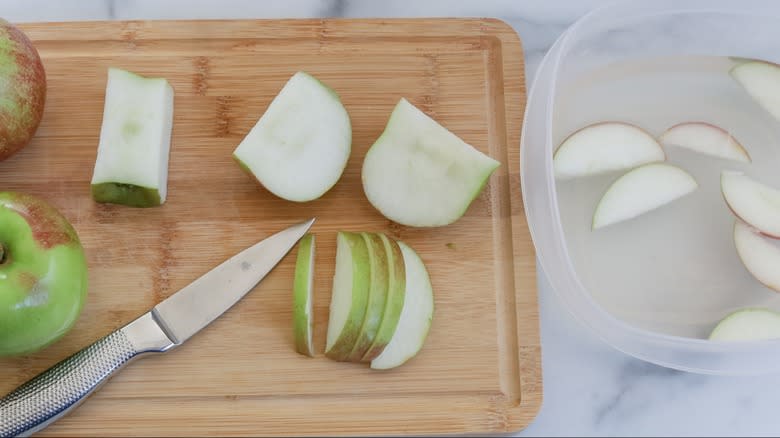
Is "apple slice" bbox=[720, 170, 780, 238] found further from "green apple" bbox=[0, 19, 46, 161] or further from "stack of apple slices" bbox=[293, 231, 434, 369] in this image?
"green apple" bbox=[0, 19, 46, 161]

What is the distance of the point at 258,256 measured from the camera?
1318 mm

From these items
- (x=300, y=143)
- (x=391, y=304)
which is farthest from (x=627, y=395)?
A: (x=300, y=143)

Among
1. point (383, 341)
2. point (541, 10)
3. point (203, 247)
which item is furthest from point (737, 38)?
point (203, 247)

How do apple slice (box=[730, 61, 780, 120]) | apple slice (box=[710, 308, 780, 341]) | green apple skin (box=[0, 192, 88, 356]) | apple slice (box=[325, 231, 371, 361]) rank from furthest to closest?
1. apple slice (box=[730, 61, 780, 120])
2. apple slice (box=[710, 308, 780, 341])
3. apple slice (box=[325, 231, 371, 361])
4. green apple skin (box=[0, 192, 88, 356])

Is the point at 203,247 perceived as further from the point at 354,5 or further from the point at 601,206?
the point at 601,206

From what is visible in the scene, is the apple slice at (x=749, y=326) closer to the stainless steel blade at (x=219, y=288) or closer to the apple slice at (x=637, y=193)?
the apple slice at (x=637, y=193)

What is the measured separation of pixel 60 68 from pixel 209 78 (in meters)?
0.27

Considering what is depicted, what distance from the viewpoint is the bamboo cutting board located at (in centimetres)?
128

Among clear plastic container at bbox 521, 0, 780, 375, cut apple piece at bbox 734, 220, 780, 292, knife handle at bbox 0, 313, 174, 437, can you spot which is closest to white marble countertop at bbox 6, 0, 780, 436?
clear plastic container at bbox 521, 0, 780, 375

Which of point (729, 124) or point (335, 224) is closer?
point (335, 224)

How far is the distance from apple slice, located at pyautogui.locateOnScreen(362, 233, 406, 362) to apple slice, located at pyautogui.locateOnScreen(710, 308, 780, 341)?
0.59 m

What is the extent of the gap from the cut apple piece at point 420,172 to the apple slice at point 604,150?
17 cm

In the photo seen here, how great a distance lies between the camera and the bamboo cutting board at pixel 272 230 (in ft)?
4.20

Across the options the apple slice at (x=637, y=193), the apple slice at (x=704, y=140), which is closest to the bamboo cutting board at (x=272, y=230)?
the apple slice at (x=637, y=193)
